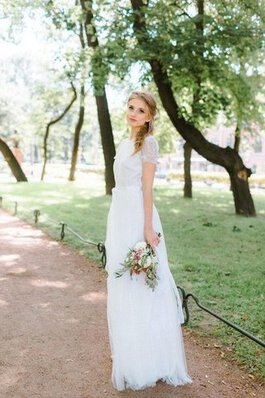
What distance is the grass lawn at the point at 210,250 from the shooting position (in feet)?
18.1

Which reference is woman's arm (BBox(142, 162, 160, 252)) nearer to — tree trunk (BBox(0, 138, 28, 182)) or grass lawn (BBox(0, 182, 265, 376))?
grass lawn (BBox(0, 182, 265, 376))

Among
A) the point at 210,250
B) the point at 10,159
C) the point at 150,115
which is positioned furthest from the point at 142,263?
the point at 10,159

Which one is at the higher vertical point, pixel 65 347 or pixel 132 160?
pixel 132 160

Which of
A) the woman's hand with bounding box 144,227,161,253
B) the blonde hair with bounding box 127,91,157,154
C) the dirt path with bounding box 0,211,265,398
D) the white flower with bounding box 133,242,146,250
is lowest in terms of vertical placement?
the dirt path with bounding box 0,211,265,398

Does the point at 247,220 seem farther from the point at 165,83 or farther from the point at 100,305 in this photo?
the point at 100,305

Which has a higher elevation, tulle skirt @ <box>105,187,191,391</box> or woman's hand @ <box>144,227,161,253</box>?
woman's hand @ <box>144,227,161,253</box>

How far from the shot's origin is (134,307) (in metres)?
3.84

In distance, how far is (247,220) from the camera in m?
14.2

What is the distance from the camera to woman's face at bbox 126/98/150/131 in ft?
12.3

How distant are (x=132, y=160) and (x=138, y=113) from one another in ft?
1.40

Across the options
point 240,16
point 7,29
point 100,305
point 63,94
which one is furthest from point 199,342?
point 63,94

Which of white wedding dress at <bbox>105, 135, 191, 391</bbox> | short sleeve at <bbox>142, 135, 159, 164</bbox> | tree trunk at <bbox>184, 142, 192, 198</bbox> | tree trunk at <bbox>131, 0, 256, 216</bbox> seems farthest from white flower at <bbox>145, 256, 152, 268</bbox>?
tree trunk at <bbox>184, 142, 192, 198</bbox>

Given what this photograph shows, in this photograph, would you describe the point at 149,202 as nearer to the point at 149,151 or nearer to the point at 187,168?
the point at 149,151

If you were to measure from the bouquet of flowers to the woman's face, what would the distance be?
1.06 meters
